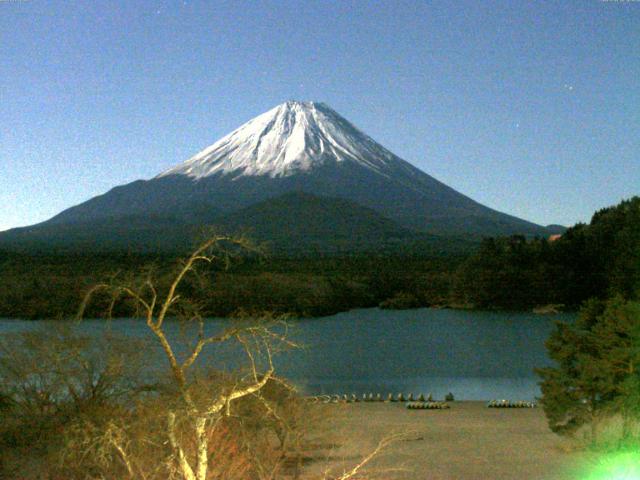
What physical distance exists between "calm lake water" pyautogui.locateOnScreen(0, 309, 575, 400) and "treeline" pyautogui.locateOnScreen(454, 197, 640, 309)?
1292 mm

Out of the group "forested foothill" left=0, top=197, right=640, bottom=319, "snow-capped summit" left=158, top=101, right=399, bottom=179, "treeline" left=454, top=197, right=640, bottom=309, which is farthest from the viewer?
"snow-capped summit" left=158, top=101, right=399, bottom=179

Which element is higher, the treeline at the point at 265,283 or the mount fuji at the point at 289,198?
the mount fuji at the point at 289,198

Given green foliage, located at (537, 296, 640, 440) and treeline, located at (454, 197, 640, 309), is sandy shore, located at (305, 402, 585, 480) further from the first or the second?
treeline, located at (454, 197, 640, 309)

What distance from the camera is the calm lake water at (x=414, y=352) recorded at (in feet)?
50.2

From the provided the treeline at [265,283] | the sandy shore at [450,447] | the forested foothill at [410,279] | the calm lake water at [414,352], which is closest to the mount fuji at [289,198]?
the treeline at [265,283]

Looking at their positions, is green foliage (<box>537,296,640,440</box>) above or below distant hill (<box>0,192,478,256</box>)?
below

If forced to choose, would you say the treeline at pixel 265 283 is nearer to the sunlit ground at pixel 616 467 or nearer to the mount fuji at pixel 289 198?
the mount fuji at pixel 289 198

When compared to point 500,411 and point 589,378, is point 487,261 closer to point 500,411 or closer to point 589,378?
point 500,411

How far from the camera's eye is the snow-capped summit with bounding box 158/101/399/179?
72688 mm

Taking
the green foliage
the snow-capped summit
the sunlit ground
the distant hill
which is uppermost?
the snow-capped summit

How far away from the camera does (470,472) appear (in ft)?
23.0

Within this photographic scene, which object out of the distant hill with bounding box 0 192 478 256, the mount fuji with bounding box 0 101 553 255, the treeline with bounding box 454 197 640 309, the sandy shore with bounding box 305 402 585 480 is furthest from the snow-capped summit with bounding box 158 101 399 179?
the sandy shore with bounding box 305 402 585 480

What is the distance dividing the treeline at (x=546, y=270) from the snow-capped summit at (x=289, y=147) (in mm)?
41920

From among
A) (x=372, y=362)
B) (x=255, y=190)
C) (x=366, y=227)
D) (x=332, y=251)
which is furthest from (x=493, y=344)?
(x=255, y=190)
